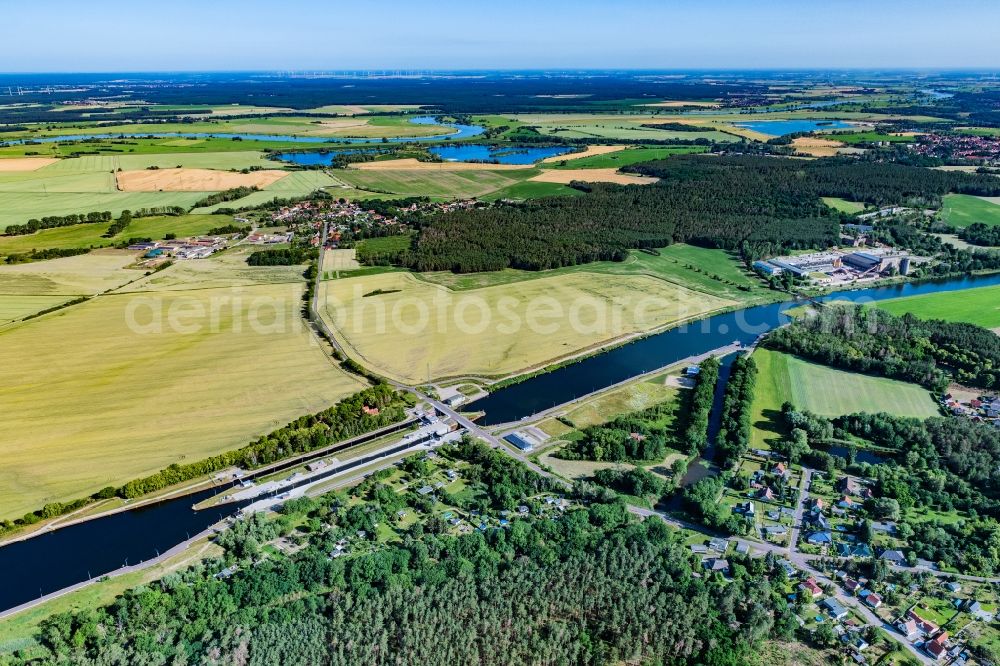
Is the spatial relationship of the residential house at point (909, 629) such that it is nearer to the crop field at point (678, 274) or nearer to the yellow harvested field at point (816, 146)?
the crop field at point (678, 274)

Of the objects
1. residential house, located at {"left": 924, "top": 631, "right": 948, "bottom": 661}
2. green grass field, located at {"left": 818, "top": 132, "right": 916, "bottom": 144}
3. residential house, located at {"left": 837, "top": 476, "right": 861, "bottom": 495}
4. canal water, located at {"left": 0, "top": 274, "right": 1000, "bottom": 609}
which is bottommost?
residential house, located at {"left": 924, "top": 631, "right": 948, "bottom": 661}

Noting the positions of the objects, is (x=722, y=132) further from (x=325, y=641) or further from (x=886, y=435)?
(x=325, y=641)

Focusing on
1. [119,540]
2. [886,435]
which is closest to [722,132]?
[886,435]

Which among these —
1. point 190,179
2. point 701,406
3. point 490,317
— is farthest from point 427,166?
point 701,406

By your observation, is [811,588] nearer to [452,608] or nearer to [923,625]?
[923,625]

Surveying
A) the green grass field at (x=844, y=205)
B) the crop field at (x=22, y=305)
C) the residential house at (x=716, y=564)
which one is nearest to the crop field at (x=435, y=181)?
the green grass field at (x=844, y=205)

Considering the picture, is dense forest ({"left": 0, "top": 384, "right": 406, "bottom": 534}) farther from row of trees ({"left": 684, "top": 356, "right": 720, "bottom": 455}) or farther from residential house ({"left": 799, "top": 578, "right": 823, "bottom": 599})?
residential house ({"left": 799, "top": 578, "right": 823, "bottom": 599})

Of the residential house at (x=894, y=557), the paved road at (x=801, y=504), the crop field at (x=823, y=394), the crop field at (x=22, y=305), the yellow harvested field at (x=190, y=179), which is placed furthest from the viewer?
the yellow harvested field at (x=190, y=179)

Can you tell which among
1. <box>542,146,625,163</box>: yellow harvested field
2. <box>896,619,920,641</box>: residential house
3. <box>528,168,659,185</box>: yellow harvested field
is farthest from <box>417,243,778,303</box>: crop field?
<box>542,146,625,163</box>: yellow harvested field
